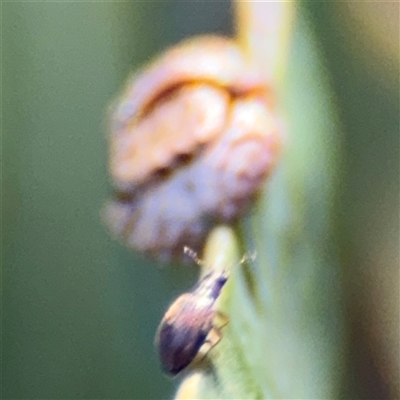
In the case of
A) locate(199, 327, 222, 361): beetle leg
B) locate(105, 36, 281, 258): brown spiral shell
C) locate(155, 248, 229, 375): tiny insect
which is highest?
locate(105, 36, 281, 258): brown spiral shell

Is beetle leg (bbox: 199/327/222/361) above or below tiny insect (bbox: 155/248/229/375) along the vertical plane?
below

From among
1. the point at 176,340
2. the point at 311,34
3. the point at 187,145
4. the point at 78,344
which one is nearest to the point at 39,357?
the point at 78,344

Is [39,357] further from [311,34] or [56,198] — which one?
[311,34]

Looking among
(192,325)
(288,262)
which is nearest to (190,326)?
(192,325)

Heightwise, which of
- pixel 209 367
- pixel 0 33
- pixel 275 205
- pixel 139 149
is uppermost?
pixel 0 33

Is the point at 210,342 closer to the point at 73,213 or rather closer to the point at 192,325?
the point at 192,325
